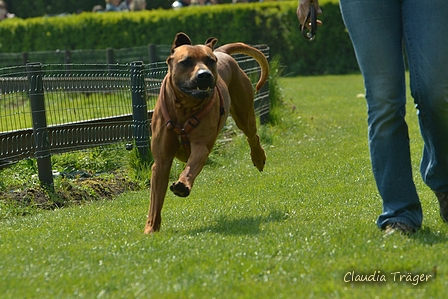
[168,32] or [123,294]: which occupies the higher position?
[123,294]

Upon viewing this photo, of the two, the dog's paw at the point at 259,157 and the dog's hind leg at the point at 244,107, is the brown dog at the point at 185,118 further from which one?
the dog's paw at the point at 259,157

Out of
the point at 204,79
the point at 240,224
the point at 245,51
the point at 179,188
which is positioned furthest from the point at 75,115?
the point at 179,188

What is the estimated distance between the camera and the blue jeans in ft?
15.0

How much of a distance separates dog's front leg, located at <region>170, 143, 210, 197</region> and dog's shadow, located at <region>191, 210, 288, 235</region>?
11.4 inches

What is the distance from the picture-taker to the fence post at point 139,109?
8516 millimetres

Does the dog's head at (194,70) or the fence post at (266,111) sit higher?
the dog's head at (194,70)

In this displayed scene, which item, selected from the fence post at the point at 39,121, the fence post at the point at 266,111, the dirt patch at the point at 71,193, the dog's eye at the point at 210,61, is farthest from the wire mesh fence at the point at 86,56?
the dog's eye at the point at 210,61

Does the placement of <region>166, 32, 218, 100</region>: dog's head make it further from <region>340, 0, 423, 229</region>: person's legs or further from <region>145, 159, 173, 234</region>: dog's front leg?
<region>340, 0, 423, 229</region>: person's legs

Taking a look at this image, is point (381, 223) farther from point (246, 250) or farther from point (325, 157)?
point (325, 157)

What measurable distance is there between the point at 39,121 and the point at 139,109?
135cm

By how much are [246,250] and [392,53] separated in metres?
1.37

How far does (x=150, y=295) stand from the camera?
142 inches

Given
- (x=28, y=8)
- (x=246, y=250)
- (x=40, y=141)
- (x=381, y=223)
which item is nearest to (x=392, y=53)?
(x=381, y=223)

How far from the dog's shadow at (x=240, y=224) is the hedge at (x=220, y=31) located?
18.1 m
